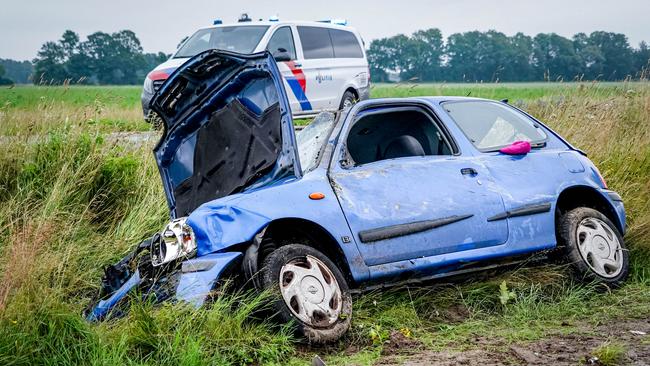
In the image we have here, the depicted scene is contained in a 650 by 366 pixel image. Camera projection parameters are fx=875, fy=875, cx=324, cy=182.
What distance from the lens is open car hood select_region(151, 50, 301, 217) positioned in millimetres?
6418

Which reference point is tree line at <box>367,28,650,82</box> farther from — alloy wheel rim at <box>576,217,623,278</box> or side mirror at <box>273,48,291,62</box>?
alloy wheel rim at <box>576,217,623,278</box>

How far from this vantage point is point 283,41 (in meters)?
15.2

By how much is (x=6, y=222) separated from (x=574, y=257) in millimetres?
5272

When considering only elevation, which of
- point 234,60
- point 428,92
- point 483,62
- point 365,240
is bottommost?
point 483,62

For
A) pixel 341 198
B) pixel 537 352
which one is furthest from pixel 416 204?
pixel 537 352

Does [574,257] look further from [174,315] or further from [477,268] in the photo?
[174,315]

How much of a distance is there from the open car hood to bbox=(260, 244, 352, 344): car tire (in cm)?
69

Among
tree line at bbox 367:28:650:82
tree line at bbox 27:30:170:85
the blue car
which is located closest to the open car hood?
the blue car

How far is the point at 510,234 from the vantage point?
22.5ft

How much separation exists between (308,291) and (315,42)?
1068cm

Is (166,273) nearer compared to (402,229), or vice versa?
(166,273)

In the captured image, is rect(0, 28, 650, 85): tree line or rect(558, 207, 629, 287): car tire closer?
rect(558, 207, 629, 287): car tire

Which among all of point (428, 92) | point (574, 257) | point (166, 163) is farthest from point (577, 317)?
point (428, 92)

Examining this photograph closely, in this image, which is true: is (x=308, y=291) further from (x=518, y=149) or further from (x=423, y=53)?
(x=423, y=53)
